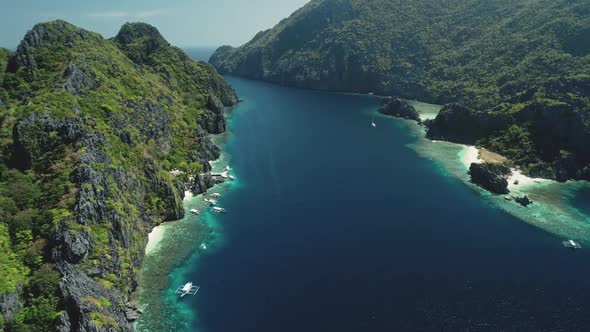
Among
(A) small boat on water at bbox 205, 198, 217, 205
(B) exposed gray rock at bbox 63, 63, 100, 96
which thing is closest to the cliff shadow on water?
(A) small boat on water at bbox 205, 198, 217, 205

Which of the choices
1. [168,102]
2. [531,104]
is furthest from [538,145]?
[168,102]

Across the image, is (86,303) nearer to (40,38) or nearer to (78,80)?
(78,80)

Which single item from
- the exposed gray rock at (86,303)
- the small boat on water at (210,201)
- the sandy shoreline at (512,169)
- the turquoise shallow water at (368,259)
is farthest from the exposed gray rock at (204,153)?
the sandy shoreline at (512,169)

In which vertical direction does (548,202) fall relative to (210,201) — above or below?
above

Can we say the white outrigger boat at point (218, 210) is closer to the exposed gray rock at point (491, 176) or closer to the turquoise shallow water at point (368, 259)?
the turquoise shallow water at point (368, 259)

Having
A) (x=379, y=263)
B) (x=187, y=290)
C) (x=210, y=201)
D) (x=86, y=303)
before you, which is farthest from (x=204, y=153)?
(x=86, y=303)

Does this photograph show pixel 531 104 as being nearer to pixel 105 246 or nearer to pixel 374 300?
pixel 374 300
